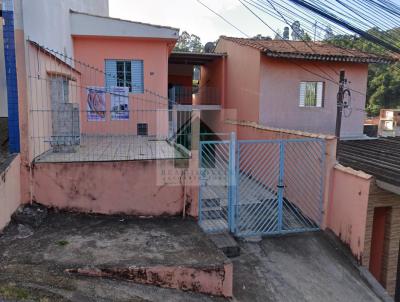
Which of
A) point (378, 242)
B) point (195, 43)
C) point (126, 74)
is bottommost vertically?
point (378, 242)

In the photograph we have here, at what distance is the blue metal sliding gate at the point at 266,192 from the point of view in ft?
23.4

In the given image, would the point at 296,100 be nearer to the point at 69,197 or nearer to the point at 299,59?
the point at 299,59

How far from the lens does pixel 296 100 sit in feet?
41.9

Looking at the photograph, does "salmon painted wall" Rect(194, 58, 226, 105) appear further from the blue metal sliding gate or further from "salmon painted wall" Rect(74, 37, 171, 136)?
the blue metal sliding gate

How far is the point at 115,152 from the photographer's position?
7.36 metres

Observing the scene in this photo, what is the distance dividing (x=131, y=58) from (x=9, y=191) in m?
6.74

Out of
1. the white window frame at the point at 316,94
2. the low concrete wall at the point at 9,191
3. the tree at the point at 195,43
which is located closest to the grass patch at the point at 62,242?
the low concrete wall at the point at 9,191

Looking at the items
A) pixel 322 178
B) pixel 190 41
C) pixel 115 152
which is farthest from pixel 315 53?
pixel 190 41

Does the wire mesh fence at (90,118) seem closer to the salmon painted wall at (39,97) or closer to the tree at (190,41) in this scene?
the salmon painted wall at (39,97)

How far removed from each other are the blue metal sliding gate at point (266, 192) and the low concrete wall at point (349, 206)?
0.99 feet

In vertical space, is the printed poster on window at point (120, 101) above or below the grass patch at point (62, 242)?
above

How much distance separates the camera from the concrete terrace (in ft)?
21.5

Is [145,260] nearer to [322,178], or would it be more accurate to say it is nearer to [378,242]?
[322,178]

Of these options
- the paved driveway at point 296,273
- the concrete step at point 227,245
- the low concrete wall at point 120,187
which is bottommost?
the paved driveway at point 296,273
